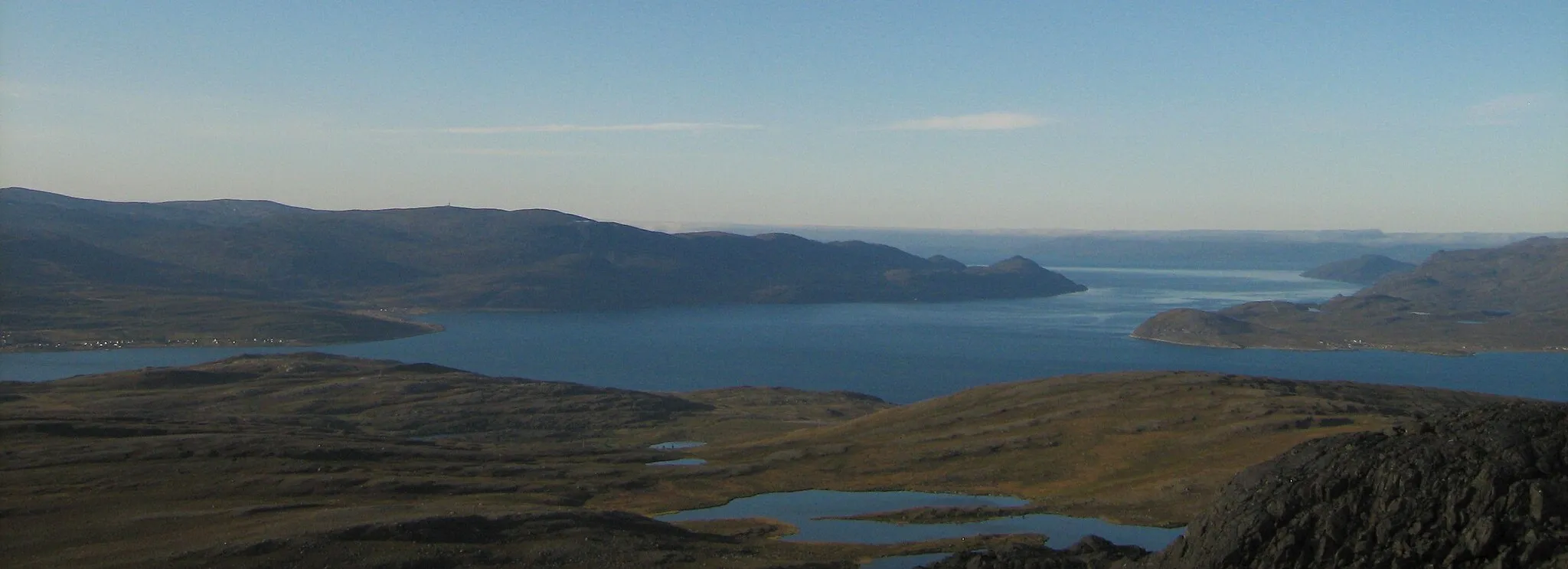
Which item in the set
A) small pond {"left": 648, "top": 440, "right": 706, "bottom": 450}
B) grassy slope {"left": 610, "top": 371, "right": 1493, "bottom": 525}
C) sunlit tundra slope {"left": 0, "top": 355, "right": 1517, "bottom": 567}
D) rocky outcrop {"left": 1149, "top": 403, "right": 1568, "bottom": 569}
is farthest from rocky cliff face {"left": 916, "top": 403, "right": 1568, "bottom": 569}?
small pond {"left": 648, "top": 440, "right": 706, "bottom": 450}

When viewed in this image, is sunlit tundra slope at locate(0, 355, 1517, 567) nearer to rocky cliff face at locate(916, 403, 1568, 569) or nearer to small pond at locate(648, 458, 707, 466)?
rocky cliff face at locate(916, 403, 1568, 569)

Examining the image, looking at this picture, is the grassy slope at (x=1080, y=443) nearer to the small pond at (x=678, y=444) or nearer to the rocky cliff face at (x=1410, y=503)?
the small pond at (x=678, y=444)

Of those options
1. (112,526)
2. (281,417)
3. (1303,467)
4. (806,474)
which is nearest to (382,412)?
(281,417)

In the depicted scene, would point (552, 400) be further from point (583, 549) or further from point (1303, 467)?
point (1303, 467)

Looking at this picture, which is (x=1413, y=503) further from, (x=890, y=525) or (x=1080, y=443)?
(x=1080, y=443)

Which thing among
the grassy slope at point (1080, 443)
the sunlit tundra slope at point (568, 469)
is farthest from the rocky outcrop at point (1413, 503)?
the grassy slope at point (1080, 443)
